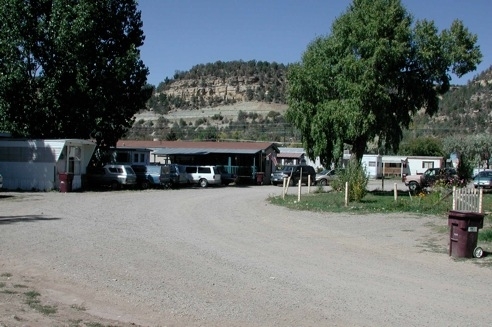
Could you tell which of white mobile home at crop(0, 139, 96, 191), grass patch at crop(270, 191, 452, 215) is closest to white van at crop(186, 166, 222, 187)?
white mobile home at crop(0, 139, 96, 191)

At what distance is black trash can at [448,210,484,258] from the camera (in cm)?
1342

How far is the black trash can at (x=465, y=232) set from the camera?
44.0 ft

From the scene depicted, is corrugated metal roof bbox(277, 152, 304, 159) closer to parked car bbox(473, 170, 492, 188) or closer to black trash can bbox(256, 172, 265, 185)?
black trash can bbox(256, 172, 265, 185)

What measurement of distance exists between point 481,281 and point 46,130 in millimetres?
33664

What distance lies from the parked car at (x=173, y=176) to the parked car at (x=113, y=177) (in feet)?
7.35

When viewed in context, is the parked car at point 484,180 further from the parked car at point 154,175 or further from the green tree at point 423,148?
the green tree at point 423,148

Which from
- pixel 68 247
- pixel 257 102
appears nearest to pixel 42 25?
pixel 68 247

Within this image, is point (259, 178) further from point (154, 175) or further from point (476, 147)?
point (476, 147)

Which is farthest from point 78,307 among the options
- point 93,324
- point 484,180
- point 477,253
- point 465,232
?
point 484,180

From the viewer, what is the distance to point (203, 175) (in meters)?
47.3

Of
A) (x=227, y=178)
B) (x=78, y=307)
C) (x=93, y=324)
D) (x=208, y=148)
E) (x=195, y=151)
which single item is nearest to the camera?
(x=93, y=324)

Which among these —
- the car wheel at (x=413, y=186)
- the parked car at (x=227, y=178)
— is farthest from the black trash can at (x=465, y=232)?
the parked car at (x=227, y=178)

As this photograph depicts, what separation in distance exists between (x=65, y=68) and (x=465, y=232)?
30454 millimetres

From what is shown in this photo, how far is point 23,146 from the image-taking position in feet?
119
